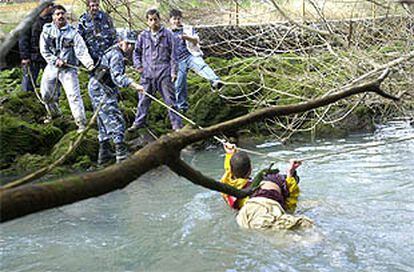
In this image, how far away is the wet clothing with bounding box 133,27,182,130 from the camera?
8.39 meters

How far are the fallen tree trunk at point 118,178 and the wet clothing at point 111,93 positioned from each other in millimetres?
6253

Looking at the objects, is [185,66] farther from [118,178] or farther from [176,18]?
[118,178]

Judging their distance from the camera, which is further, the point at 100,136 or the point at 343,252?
the point at 100,136

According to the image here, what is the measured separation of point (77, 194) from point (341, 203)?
239 inches

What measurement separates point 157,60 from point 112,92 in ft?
2.75

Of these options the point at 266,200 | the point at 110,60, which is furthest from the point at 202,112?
the point at 266,200

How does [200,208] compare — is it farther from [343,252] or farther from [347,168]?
[347,168]

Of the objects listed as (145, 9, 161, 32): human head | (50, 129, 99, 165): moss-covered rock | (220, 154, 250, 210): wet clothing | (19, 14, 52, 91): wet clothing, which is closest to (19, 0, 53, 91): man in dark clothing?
(19, 14, 52, 91): wet clothing

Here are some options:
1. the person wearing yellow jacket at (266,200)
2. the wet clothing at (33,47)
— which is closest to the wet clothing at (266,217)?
the person wearing yellow jacket at (266,200)

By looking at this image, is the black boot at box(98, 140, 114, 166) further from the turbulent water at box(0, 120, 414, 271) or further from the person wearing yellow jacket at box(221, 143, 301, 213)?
the person wearing yellow jacket at box(221, 143, 301, 213)

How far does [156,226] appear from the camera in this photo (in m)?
6.26

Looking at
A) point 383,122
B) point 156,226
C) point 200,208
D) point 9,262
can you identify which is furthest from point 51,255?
point 383,122

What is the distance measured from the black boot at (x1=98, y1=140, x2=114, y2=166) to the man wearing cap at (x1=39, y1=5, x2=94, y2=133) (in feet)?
1.42

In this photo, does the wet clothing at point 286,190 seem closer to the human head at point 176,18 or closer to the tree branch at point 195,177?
the human head at point 176,18
